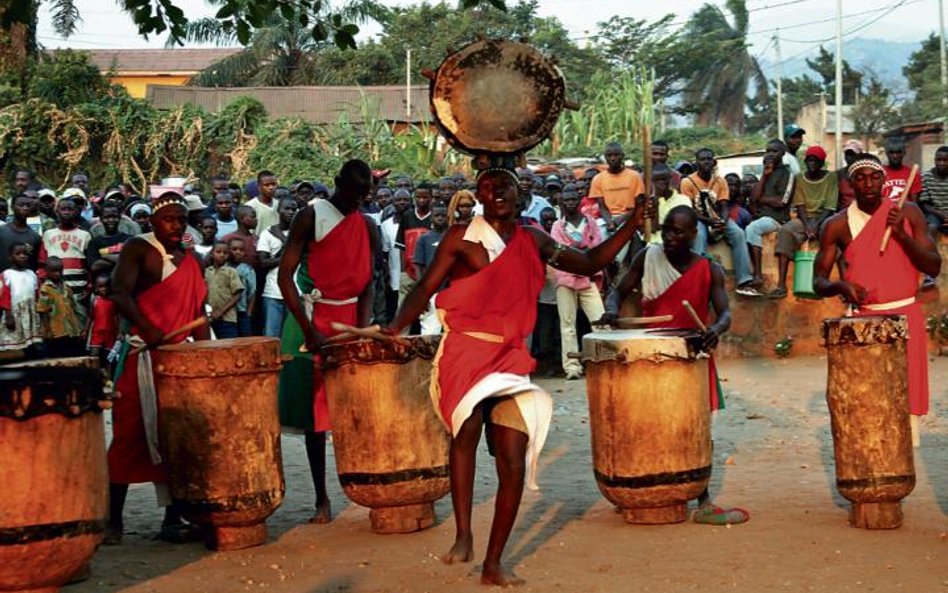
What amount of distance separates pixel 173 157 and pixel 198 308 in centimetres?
1963

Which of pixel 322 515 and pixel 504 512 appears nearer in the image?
pixel 504 512

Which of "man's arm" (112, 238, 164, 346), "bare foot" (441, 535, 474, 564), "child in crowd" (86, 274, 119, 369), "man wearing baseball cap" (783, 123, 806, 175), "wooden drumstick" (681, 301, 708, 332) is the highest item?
"man wearing baseball cap" (783, 123, 806, 175)

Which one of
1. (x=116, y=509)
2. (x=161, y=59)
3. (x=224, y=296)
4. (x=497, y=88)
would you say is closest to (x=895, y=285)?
(x=497, y=88)

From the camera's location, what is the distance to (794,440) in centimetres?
1021

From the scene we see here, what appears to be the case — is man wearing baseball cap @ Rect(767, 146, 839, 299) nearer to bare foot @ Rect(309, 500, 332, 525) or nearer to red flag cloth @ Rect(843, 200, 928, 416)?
red flag cloth @ Rect(843, 200, 928, 416)

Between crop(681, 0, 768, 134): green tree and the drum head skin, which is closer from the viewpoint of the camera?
the drum head skin

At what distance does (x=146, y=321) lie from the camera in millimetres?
7098

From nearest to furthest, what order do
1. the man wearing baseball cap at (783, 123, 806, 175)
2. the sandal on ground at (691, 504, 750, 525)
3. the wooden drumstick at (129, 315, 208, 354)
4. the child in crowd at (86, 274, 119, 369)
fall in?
the wooden drumstick at (129, 315, 208, 354), the sandal on ground at (691, 504, 750, 525), the child in crowd at (86, 274, 119, 369), the man wearing baseball cap at (783, 123, 806, 175)

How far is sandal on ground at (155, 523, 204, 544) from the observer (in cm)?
733

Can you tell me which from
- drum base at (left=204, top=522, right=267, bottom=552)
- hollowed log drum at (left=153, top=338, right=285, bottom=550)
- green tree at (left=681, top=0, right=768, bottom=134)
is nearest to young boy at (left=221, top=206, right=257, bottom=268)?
hollowed log drum at (left=153, top=338, right=285, bottom=550)

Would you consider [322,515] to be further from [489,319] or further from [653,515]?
[489,319]

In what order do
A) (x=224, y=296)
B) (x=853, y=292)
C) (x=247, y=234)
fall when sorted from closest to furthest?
1. (x=853, y=292)
2. (x=224, y=296)
3. (x=247, y=234)

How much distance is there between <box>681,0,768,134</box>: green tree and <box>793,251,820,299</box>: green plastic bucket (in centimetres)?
4185

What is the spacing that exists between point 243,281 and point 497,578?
693 centimetres
